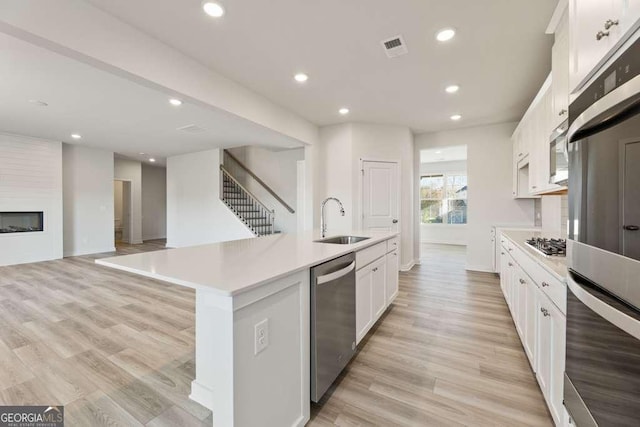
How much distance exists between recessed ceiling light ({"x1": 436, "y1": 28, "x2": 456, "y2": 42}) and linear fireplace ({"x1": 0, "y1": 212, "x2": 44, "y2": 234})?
330 inches

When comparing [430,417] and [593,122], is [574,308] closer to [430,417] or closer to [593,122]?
[593,122]

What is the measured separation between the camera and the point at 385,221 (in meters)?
5.29

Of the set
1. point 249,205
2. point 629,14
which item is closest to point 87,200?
point 249,205

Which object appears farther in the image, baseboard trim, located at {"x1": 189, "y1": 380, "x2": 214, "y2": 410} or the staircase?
the staircase

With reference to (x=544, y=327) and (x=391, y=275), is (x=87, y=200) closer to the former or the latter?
(x=391, y=275)

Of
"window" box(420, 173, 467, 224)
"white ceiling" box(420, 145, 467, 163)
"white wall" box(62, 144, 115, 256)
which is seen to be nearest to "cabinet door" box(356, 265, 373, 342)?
"white ceiling" box(420, 145, 467, 163)

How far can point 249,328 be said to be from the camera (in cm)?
112

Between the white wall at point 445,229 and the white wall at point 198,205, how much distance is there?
633 centimetres

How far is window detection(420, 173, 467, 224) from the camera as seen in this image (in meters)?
8.94

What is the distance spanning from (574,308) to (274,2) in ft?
8.77

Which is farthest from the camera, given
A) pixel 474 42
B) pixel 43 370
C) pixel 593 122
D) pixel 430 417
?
pixel 474 42

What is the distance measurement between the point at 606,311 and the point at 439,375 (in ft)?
4.87

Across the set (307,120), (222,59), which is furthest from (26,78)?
A: (307,120)

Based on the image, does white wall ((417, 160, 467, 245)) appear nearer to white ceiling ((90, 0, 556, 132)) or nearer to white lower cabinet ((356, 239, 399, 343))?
white ceiling ((90, 0, 556, 132))
